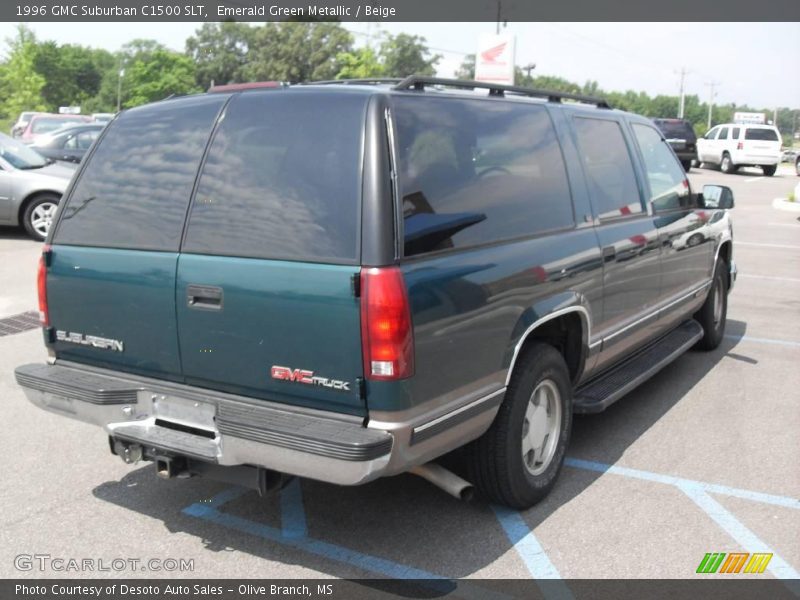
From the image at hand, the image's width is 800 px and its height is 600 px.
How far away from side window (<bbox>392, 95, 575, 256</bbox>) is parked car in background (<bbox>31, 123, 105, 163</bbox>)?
1477 cm

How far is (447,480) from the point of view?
368 centimetres

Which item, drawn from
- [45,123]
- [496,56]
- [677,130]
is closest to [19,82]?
[45,123]

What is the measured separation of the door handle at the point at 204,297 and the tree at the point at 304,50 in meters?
76.8

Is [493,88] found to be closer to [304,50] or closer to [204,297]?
[204,297]

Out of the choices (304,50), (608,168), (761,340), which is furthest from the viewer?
(304,50)

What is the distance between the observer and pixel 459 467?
396 cm

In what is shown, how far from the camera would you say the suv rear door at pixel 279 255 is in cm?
315

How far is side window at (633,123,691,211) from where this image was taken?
5594 millimetres

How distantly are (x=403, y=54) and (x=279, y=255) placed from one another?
64079 millimetres

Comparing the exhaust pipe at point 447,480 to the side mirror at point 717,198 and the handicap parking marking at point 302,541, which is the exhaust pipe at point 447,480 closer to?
the handicap parking marking at point 302,541
